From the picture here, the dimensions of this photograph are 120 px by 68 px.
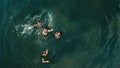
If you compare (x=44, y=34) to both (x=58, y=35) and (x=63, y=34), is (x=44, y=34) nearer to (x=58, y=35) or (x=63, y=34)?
(x=58, y=35)

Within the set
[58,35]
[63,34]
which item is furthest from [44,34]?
[63,34]

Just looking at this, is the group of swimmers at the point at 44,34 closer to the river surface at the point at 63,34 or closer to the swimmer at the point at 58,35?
the swimmer at the point at 58,35

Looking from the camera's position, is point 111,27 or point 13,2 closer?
point 111,27

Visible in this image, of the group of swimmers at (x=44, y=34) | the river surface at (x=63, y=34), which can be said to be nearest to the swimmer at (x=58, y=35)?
the group of swimmers at (x=44, y=34)

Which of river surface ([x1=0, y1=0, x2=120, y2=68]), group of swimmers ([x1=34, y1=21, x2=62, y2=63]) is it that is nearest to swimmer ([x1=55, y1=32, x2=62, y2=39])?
group of swimmers ([x1=34, y1=21, x2=62, y2=63])

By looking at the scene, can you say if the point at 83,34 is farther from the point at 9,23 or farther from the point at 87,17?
the point at 9,23

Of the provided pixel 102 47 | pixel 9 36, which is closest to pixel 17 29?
pixel 9 36

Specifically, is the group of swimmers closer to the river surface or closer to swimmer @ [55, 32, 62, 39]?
swimmer @ [55, 32, 62, 39]

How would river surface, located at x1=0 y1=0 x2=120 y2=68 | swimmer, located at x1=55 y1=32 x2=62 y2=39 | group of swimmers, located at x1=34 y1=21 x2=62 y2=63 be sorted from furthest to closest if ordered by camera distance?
swimmer, located at x1=55 y1=32 x2=62 y2=39, group of swimmers, located at x1=34 y1=21 x2=62 y2=63, river surface, located at x1=0 y1=0 x2=120 y2=68
